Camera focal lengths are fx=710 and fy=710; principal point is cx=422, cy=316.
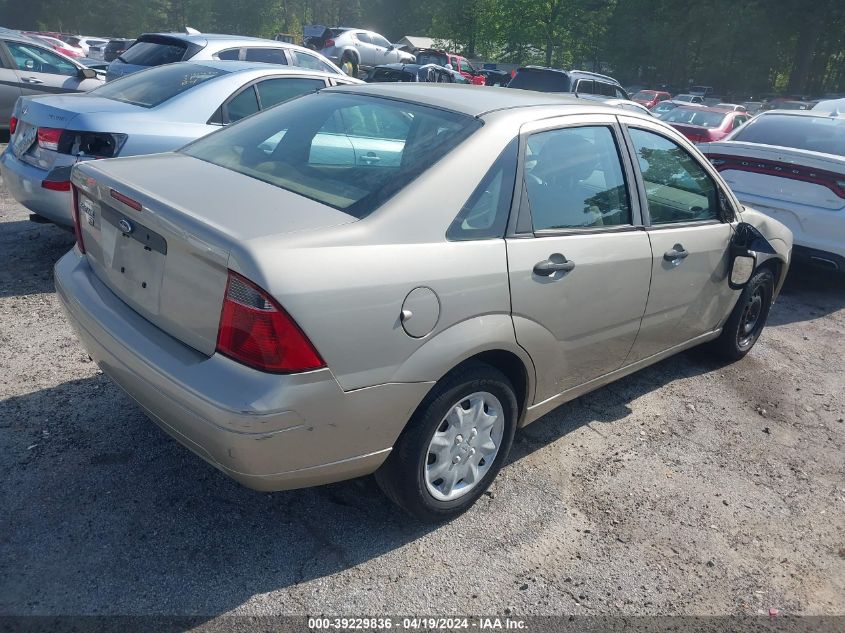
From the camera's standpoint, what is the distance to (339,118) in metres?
3.40

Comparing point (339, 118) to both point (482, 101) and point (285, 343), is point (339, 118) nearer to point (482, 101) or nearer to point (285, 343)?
point (482, 101)

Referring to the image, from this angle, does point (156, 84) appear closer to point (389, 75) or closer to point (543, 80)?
point (543, 80)

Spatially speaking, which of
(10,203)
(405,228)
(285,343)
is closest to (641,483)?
(405,228)

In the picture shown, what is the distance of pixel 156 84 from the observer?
230 inches

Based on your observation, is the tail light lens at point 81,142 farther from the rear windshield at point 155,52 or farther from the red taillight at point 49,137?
the rear windshield at point 155,52

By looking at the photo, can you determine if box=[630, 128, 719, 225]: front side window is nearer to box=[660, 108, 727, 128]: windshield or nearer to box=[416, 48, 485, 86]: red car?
box=[660, 108, 727, 128]: windshield

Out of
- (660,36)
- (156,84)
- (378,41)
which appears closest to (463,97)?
(156,84)

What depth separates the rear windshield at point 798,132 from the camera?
280 inches

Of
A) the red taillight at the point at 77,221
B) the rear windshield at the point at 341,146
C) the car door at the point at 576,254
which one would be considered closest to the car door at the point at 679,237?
the car door at the point at 576,254

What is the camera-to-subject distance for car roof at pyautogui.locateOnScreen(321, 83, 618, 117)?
10.5 feet

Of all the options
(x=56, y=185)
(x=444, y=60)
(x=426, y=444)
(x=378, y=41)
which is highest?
(x=378, y=41)

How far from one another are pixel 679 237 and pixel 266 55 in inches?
287

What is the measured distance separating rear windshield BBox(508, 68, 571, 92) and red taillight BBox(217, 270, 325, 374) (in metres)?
13.6

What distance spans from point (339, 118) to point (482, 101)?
27.1 inches
